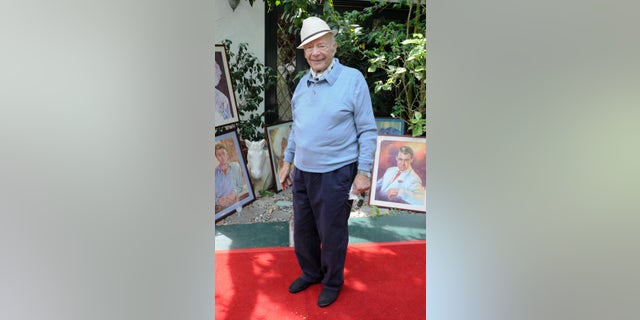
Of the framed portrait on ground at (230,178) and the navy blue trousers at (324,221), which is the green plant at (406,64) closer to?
the framed portrait on ground at (230,178)

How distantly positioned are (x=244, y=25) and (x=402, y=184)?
2.05 metres

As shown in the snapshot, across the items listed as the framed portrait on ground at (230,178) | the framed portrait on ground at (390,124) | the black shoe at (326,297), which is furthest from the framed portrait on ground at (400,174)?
the black shoe at (326,297)

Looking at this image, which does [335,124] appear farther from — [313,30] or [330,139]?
[313,30]

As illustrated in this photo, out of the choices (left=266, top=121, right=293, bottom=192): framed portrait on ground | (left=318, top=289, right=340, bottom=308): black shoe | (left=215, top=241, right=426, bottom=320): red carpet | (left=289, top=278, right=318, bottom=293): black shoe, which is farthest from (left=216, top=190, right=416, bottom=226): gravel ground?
(left=318, top=289, right=340, bottom=308): black shoe

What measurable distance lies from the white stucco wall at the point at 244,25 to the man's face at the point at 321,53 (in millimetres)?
2092

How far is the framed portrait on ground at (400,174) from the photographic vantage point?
3.40 meters

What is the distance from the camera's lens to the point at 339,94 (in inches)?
68.1

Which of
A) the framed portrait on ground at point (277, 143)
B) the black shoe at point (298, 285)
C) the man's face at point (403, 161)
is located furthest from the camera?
the framed portrait on ground at point (277, 143)

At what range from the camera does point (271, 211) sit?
10.9 feet
